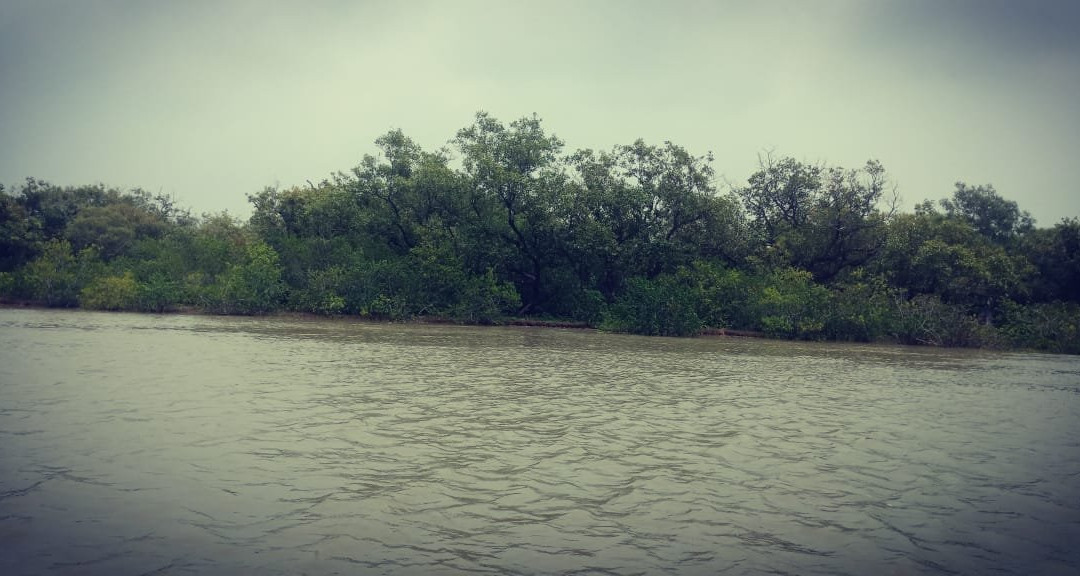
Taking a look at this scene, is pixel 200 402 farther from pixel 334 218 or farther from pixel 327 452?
pixel 334 218

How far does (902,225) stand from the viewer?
5019 cm

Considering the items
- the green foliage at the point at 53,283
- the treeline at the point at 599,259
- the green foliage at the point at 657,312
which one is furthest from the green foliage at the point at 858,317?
the green foliage at the point at 53,283

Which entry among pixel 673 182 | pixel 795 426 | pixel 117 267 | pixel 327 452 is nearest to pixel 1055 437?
pixel 795 426

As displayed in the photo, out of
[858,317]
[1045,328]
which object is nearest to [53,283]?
[858,317]

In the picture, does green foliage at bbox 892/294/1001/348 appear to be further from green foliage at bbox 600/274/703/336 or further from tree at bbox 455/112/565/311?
tree at bbox 455/112/565/311

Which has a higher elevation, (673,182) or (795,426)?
(673,182)

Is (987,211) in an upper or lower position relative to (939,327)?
upper

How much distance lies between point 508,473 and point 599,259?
42.7m

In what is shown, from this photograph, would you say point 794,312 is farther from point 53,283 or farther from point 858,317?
point 53,283

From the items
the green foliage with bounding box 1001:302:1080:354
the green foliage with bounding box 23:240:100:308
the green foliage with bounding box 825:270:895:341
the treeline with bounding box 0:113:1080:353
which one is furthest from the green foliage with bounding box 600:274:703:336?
the green foliage with bounding box 23:240:100:308

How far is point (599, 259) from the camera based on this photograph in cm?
5088

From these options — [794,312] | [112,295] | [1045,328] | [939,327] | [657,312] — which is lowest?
[112,295]

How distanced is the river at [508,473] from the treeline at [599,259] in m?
26.4

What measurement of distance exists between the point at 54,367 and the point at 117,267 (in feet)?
138
